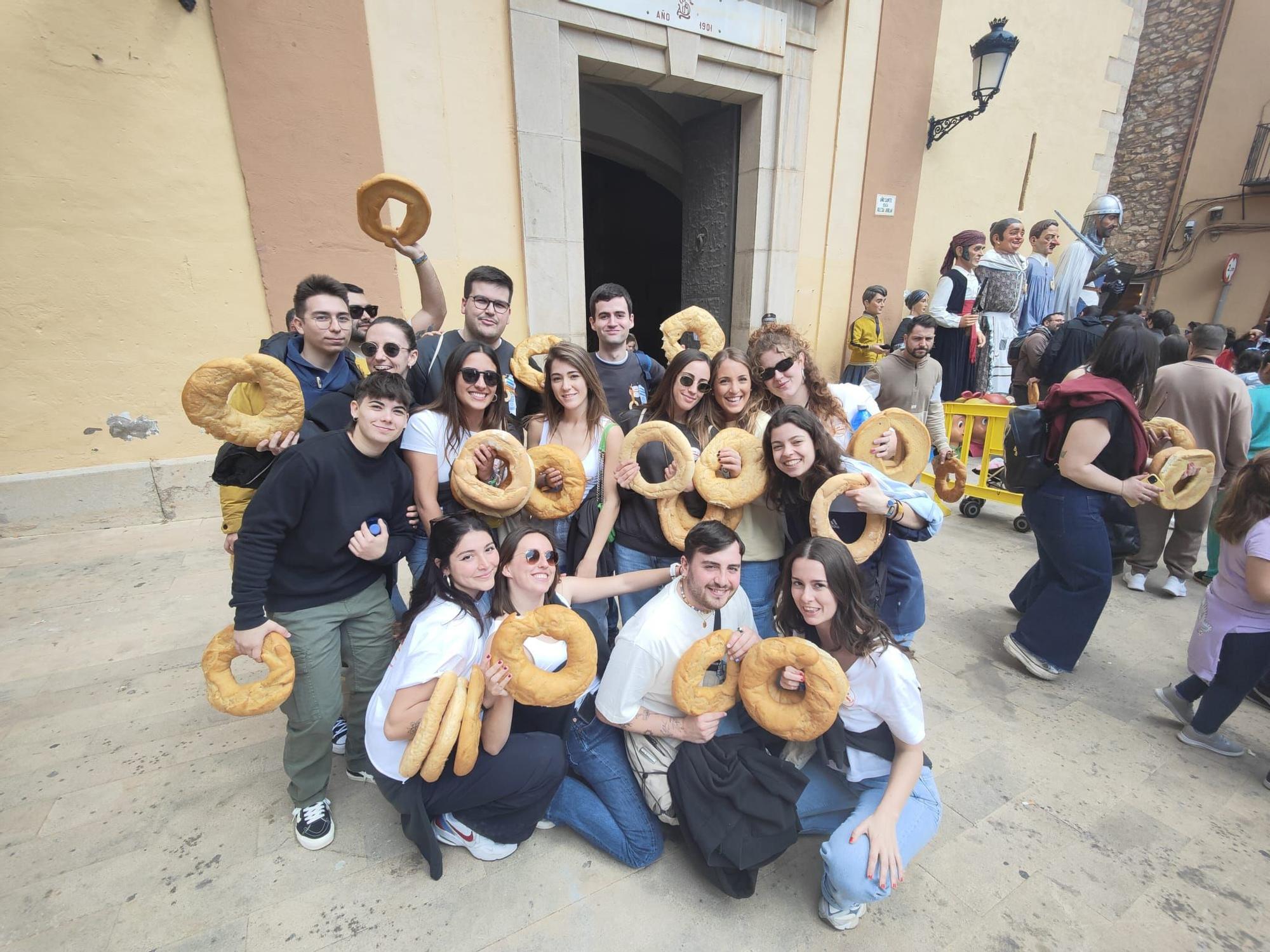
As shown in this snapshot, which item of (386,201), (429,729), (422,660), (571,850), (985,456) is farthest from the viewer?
(985,456)

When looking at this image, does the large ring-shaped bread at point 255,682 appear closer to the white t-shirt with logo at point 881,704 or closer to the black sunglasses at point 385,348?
the black sunglasses at point 385,348

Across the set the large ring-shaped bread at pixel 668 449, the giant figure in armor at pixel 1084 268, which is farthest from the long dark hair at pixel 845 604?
the giant figure in armor at pixel 1084 268

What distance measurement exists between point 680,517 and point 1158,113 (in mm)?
19862

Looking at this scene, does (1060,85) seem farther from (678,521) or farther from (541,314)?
(678,521)

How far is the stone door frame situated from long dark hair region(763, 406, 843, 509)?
166 inches

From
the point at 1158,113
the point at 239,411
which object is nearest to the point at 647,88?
the point at 239,411

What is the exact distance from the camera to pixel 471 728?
1.76m

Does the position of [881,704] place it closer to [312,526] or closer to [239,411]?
[312,526]

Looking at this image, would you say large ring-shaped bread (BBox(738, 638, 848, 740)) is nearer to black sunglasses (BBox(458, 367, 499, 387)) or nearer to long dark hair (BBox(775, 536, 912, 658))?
long dark hair (BBox(775, 536, 912, 658))

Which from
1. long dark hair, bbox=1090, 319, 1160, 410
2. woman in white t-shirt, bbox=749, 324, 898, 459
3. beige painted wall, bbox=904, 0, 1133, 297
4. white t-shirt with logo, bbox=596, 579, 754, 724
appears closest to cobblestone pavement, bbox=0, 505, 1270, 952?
white t-shirt with logo, bbox=596, 579, 754, 724

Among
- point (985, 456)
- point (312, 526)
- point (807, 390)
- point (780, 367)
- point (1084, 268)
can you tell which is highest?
point (1084, 268)

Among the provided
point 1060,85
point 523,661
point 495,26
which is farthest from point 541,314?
point 1060,85

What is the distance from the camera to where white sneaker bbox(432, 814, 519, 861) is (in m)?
2.13

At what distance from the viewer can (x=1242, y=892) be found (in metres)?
2.00
